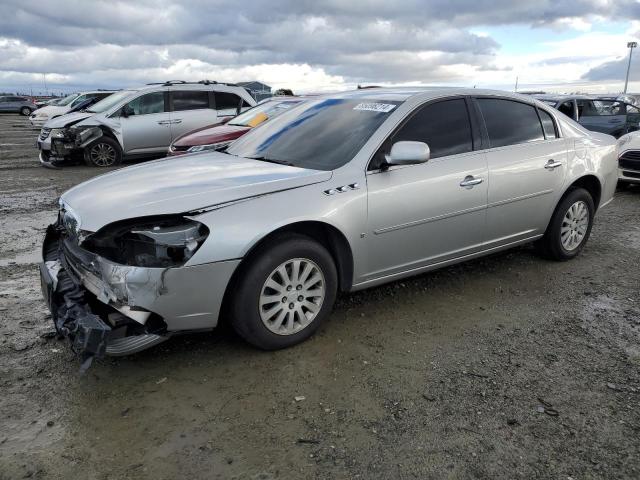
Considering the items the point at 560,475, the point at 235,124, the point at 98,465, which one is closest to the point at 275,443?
the point at 98,465

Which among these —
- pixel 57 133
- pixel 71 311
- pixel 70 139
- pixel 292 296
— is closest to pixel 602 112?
Result: pixel 292 296

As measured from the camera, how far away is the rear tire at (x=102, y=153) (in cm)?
1151

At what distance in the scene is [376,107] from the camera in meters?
4.02

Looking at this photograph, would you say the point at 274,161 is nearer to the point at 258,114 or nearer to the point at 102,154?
the point at 258,114

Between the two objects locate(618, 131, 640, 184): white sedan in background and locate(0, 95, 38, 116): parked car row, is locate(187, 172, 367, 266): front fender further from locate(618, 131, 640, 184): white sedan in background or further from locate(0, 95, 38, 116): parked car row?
locate(0, 95, 38, 116): parked car row

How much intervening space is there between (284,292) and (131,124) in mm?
9561

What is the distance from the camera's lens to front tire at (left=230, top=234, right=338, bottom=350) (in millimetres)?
3127

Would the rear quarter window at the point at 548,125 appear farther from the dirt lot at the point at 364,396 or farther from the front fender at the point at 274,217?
the front fender at the point at 274,217

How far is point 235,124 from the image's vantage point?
8984mm

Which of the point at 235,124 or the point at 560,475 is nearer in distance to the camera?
the point at 560,475

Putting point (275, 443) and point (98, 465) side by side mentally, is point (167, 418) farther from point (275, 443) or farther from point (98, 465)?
point (275, 443)

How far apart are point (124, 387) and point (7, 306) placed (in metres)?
1.68

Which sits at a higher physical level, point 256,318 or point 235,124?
point 235,124

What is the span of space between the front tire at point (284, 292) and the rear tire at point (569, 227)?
257 cm
